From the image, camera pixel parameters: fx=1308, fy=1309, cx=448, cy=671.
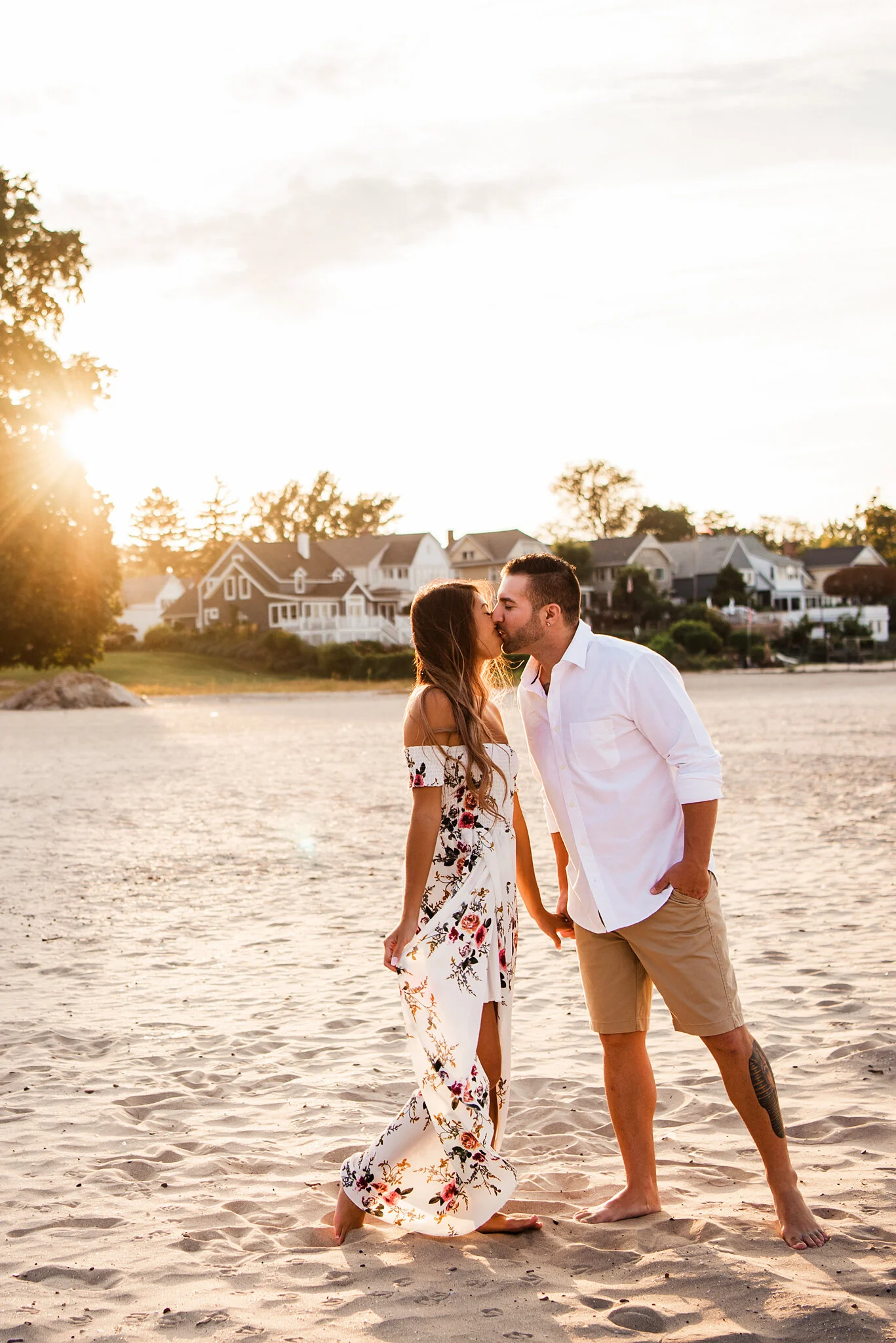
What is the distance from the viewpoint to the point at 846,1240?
12.5 ft

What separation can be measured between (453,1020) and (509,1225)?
695 mm

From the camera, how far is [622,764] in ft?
12.7

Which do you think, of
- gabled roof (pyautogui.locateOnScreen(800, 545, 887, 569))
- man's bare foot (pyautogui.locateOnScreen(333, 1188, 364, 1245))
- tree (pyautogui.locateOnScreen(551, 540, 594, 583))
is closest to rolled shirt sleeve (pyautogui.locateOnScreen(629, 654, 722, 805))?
man's bare foot (pyautogui.locateOnScreen(333, 1188, 364, 1245))

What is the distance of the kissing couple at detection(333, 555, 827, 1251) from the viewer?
3.80 metres

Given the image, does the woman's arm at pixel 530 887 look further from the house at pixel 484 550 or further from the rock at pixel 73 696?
the house at pixel 484 550

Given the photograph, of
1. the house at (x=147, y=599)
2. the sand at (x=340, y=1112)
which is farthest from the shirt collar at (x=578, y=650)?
the house at (x=147, y=599)

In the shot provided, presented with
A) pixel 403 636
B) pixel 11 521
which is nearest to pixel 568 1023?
pixel 11 521

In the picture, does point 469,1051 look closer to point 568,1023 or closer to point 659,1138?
point 659,1138

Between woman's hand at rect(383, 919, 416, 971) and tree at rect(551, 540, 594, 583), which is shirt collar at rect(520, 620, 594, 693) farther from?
tree at rect(551, 540, 594, 583)

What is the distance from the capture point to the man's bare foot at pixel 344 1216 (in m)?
4.00

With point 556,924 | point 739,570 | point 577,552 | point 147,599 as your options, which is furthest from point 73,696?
point 147,599

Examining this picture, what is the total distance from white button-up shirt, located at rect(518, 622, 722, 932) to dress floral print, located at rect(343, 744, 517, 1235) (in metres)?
0.23

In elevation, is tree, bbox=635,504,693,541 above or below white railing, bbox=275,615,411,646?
above

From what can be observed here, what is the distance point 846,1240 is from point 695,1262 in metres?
0.47
